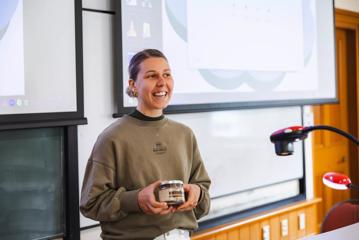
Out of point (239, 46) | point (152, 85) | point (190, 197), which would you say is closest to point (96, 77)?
point (152, 85)

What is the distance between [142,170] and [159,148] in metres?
0.09

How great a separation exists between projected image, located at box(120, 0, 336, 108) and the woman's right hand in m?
0.87

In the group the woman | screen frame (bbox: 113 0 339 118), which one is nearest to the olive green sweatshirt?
the woman

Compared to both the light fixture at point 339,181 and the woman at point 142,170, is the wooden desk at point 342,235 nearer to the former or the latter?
the light fixture at point 339,181

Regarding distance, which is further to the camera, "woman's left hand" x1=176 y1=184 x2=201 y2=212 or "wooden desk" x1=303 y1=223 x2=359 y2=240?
"wooden desk" x1=303 y1=223 x2=359 y2=240

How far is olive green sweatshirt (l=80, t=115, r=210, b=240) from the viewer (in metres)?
1.27

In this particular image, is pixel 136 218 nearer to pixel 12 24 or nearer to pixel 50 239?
pixel 50 239

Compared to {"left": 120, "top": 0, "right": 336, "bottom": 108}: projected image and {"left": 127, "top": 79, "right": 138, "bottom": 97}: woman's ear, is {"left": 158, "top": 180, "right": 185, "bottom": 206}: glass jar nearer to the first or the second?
{"left": 127, "top": 79, "right": 138, "bottom": 97}: woman's ear

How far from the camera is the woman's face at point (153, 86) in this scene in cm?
136

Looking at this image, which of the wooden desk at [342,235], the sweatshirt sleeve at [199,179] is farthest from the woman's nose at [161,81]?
the wooden desk at [342,235]

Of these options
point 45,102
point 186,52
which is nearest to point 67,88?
point 45,102

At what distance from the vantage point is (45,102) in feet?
5.81

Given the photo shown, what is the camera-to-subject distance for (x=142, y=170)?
1.32 m

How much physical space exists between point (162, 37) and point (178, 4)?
0.23 meters
